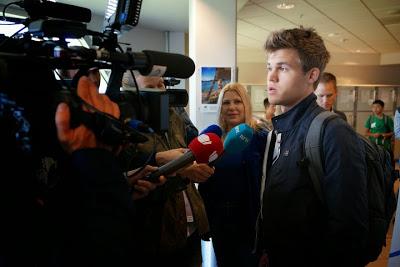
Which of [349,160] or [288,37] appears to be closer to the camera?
[349,160]

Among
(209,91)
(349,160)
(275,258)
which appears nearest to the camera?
(349,160)

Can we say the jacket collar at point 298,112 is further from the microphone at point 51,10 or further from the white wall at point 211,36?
the white wall at point 211,36

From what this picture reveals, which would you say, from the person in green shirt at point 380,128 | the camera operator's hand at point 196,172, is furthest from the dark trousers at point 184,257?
the person in green shirt at point 380,128

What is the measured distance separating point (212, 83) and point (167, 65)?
263cm

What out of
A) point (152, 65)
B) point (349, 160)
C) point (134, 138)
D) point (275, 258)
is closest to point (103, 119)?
point (134, 138)

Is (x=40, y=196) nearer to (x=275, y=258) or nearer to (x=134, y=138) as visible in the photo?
(x=134, y=138)

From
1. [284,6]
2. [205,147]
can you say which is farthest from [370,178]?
[284,6]

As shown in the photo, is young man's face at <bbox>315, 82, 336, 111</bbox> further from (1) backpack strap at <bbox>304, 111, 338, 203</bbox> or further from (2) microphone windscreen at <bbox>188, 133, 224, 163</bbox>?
(2) microphone windscreen at <bbox>188, 133, 224, 163</bbox>

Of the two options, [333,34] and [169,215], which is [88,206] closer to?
[169,215]

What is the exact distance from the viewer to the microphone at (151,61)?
2.31 ft

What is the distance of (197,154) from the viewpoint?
0.92 metres

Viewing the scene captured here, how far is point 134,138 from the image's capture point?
0.67m

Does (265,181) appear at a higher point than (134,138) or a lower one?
lower

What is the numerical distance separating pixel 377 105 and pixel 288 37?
20.7ft
